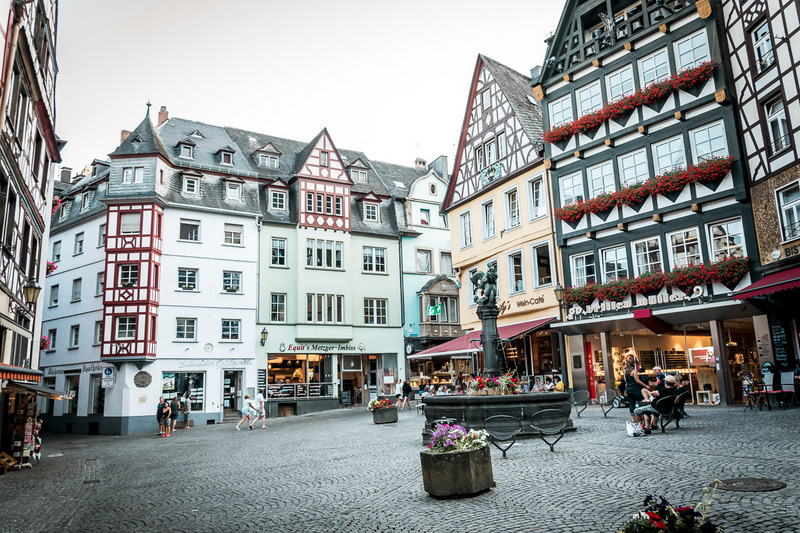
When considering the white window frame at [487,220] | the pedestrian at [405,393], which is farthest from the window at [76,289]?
the white window frame at [487,220]

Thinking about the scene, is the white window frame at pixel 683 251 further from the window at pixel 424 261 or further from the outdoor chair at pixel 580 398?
the window at pixel 424 261

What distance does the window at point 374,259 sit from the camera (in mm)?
39219

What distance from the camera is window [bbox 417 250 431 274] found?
41.1 metres

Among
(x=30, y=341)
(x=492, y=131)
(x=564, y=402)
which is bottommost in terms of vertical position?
(x=564, y=402)

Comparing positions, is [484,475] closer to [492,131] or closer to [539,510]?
[539,510]

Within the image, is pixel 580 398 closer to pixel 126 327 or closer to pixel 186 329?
pixel 186 329

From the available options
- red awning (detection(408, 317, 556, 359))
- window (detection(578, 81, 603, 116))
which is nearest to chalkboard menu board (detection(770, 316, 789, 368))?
red awning (detection(408, 317, 556, 359))

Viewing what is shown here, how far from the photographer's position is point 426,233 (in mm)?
42031

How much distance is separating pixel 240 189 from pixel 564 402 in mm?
25924

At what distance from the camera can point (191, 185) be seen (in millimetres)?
34375

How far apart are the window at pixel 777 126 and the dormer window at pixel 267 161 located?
1104 inches

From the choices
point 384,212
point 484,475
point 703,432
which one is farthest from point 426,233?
point 484,475

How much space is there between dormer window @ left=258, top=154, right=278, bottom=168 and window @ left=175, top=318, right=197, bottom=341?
451 inches

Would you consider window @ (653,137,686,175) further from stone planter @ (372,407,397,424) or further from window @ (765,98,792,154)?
stone planter @ (372,407,397,424)
